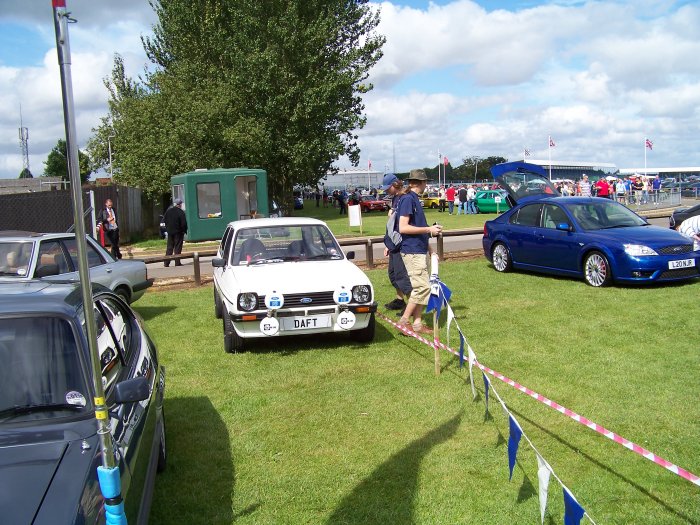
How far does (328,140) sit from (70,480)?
31741mm

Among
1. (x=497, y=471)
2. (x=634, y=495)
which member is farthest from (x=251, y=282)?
(x=634, y=495)

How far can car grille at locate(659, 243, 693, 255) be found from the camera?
1040 centimetres

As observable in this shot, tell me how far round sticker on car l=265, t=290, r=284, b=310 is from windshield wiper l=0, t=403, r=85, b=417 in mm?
3990

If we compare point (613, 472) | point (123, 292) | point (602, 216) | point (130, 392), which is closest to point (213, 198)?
point (123, 292)

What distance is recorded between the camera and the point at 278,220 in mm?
8844

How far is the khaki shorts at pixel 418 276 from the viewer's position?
25.4 ft

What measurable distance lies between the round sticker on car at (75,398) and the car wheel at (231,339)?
423cm

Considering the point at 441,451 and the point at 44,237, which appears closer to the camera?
the point at 441,451

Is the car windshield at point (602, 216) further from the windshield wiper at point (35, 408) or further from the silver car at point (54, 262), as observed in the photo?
the windshield wiper at point (35, 408)

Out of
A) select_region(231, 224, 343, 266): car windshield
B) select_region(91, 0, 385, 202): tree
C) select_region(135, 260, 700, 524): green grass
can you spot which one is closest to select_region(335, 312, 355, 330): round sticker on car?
select_region(135, 260, 700, 524): green grass

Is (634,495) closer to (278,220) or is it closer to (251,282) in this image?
(251,282)

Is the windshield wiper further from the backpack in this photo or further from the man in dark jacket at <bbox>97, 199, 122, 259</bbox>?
the man in dark jacket at <bbox>97, 199, 122, 259</bbox>

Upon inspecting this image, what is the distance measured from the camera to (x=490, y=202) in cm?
3884

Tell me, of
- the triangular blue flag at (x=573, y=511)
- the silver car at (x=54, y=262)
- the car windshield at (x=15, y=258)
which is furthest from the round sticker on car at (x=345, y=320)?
the triangular blue flag at (x=573, y=511)
